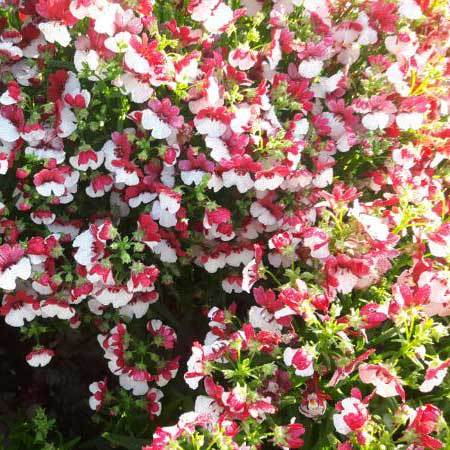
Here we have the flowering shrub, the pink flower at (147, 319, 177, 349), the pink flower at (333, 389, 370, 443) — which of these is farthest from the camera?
the pink flower at (147, 319, 177, 349)

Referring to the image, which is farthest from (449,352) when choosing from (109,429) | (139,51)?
(139,51)

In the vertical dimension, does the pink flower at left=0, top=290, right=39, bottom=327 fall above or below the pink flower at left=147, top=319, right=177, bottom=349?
above

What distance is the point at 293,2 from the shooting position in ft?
5.47

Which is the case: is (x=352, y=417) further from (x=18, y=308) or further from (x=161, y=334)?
(x=18, y=308)

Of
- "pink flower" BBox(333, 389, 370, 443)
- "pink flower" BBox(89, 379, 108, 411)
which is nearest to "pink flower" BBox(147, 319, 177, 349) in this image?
"pink flower" BBox(89, 379, 108, 411)

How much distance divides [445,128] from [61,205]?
996 millimetres

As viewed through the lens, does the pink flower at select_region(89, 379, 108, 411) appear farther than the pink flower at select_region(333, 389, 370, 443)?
Yes

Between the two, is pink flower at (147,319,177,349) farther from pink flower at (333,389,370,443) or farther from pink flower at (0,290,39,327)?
pink flower at (333,389,370,443)

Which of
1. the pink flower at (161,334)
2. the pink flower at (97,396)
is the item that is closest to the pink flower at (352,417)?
the pink flower at (161,334)

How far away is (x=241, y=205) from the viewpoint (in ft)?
5.35

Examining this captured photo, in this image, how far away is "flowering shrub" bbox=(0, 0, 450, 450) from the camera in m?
1.36

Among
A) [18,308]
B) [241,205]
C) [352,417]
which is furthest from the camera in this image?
[241,205]

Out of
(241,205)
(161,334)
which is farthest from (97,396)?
(241,205)

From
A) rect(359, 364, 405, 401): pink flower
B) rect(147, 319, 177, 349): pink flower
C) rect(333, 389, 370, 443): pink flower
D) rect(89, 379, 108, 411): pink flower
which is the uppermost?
rect(359, 364, 405, 401): pink flower
